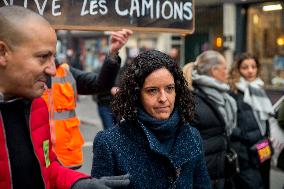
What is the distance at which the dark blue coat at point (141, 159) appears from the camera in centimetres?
221

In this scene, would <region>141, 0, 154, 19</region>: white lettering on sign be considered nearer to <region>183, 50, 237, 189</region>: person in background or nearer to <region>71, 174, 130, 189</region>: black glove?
<region>183, 50, 237, 189</region>: person in background

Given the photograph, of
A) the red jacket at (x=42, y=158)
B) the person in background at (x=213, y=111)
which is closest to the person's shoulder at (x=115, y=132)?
the red jacket at (x=42, y=158)

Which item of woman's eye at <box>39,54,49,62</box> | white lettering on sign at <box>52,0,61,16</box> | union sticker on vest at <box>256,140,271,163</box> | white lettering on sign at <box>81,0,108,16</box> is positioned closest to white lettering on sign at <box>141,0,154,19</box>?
white lettering on sign at <box>81,0,108,16</box>

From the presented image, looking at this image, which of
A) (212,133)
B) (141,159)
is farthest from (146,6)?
(212,133)

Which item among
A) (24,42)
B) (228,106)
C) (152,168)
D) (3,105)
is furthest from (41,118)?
(228,106)

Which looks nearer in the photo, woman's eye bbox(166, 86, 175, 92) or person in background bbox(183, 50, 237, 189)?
woman's eye bbox(166, 86, 175, 92)

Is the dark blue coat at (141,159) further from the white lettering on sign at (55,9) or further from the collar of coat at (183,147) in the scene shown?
the white lettering on sign at (55,9)

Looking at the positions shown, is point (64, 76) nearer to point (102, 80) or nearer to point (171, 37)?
point (102, 80)

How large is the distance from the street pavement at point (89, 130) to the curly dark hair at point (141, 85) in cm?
433

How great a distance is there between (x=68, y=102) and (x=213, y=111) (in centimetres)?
138

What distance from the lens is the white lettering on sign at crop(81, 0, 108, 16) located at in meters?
2.93

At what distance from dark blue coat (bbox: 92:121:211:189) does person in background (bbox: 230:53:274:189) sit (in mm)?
2364

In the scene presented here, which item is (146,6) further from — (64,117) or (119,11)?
(64,117)

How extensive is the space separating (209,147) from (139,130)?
183 cm
